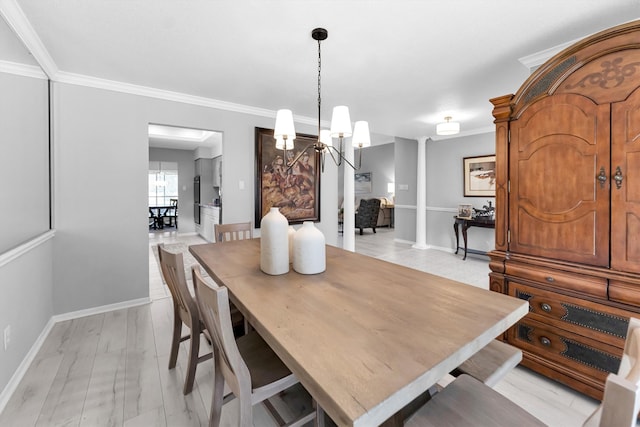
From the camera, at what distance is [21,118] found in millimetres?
2062

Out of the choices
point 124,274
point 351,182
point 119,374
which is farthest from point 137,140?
point 351,182

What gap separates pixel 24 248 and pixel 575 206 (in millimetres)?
3561

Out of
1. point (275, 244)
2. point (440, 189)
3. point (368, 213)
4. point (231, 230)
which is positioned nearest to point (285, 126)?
point (275, 244)

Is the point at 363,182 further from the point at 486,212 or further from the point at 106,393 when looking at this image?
the point at 106,393

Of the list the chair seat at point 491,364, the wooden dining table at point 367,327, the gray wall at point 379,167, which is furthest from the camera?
the gray wall at point 379,167

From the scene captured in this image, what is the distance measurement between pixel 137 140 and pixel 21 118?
1.03m

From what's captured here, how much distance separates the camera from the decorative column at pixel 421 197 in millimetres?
6039

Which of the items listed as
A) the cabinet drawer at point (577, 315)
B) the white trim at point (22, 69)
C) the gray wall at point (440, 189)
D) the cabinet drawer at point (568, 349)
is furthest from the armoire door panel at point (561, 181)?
the gray wall at point (440, 189)

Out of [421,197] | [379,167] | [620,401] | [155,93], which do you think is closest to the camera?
[620,401]

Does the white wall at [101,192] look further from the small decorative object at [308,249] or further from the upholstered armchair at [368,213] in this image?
the upholstered armchair at [368,213]

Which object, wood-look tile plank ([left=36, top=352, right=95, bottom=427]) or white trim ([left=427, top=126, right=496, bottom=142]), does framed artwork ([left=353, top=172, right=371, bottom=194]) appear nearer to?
white trim ([left=427, top=126, right=496, bottom=142])

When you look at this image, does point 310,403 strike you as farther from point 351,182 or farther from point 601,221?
point 351,182

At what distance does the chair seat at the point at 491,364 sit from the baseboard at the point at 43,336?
2.49 metres

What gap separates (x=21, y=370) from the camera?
6.24 feet
